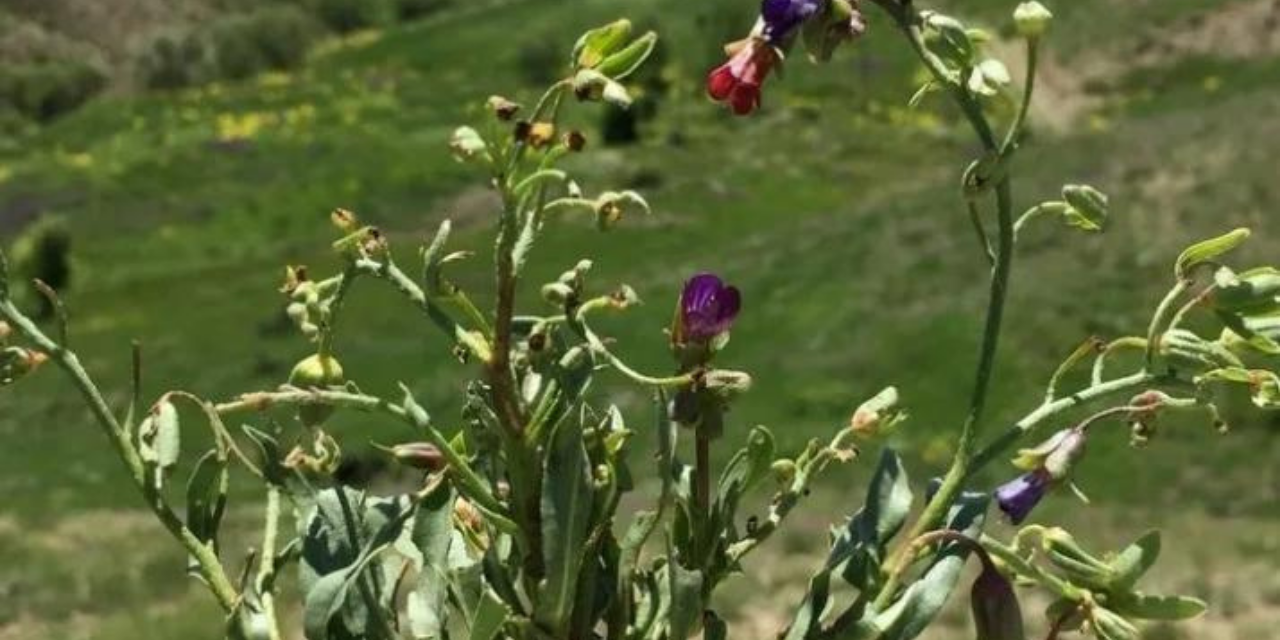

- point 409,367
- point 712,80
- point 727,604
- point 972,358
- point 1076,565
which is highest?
point 712,80

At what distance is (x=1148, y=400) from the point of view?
1629 mm

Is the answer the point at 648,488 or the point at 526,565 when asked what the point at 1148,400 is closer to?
the point at 526,565

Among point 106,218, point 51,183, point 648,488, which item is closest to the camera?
point 648,488

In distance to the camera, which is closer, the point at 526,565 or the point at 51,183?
the point at 526,565

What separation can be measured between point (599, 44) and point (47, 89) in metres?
102

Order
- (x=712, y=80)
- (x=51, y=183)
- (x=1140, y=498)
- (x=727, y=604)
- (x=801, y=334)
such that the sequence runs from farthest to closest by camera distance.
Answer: (x=51, y=183), (x=801, y=334), (x=1140, y=498), (x=727, y=604), (x=712, y=80)

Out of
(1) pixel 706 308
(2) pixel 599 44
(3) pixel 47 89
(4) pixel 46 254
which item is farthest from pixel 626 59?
(3) pixel 47 89

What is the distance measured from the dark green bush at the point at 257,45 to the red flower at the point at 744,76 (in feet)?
308

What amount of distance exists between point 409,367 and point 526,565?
30.5 meters

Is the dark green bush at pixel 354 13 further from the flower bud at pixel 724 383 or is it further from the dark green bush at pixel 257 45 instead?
the flower bud at pixel 724 383

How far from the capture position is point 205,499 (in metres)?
1.66

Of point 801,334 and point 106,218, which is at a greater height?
point 801,334

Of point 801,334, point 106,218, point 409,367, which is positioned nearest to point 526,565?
point 801,334

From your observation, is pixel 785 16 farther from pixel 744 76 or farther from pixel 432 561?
pixel 432 561
